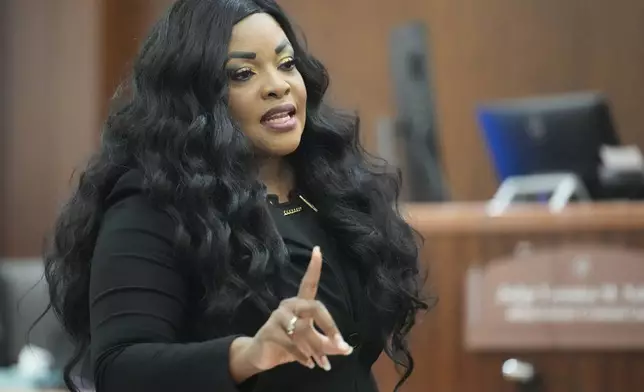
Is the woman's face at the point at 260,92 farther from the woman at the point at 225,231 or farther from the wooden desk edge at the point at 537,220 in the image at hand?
the wooden desk edge at the point at 537,220

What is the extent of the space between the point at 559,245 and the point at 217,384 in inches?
75.5

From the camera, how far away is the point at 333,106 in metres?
1.49

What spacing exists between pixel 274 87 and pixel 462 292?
1694 mm

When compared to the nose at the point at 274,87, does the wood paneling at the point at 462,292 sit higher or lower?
lower

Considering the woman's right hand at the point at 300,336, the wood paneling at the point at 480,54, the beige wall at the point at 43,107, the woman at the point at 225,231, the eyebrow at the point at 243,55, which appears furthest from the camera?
the beige wall at the point at 43,107

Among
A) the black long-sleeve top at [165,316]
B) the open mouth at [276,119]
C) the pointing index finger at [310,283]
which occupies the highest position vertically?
the open mouth at [276,119]

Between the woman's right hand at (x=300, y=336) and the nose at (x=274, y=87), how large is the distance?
0.31m

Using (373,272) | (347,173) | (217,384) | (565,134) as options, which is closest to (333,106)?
(347,173)

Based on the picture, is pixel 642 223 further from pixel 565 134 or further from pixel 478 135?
pixel 478 135

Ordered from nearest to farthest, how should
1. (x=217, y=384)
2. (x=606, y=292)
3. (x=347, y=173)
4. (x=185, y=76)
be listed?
(x=217, y=384), (x=185, y=76), (x=347, y=173), (x=606, y=292)

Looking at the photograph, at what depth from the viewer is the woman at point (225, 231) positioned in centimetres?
109

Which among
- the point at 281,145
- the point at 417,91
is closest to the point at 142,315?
the point at 281,145

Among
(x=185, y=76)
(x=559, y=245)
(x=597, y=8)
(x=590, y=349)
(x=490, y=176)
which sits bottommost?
(x=490, y=176)

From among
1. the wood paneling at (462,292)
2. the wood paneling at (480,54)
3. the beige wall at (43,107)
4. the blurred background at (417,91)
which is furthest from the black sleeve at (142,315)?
the beige wall at (43,107)
